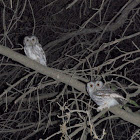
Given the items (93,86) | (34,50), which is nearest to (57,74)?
(93,86)

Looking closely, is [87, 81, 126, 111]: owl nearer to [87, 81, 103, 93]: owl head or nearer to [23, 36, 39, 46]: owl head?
[87, 81, 103, 93]: owl head

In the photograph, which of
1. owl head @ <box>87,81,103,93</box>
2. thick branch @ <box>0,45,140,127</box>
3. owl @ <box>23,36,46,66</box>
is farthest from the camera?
owl @ <box>23,36,46,66</box>

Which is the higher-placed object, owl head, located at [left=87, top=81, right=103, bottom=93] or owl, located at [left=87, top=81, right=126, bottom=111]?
owl head, located at [left=87, top=81, right=103, bottom=93]

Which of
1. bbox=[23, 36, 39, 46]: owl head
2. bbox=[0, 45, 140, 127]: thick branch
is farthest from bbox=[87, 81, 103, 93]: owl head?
bbox=[23, 36, 39, 46]: owl head

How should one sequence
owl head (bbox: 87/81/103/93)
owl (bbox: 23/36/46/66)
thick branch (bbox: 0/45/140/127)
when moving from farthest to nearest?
owl (bbox: 23/36/46/66)
owl head (bbox: 87/81/103/93)
thick branch (bbox: 0/45/140/127)

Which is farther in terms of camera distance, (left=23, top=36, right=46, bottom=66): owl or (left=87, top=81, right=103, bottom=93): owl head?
(left=23, top=36, right=46, bottom=66): owl

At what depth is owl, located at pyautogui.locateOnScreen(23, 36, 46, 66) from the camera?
14.4ft

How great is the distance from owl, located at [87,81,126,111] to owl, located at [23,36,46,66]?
5.27 feet

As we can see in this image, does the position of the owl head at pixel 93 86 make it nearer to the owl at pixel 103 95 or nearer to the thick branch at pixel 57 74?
the owl at pixel 103 95

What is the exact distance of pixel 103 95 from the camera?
2861 millimetres

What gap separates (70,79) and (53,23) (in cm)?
284

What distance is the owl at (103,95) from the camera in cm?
273

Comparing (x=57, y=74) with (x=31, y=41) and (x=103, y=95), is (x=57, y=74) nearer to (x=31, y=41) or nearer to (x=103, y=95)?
(x=103, y=95)

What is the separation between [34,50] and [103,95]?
204 centimetres
